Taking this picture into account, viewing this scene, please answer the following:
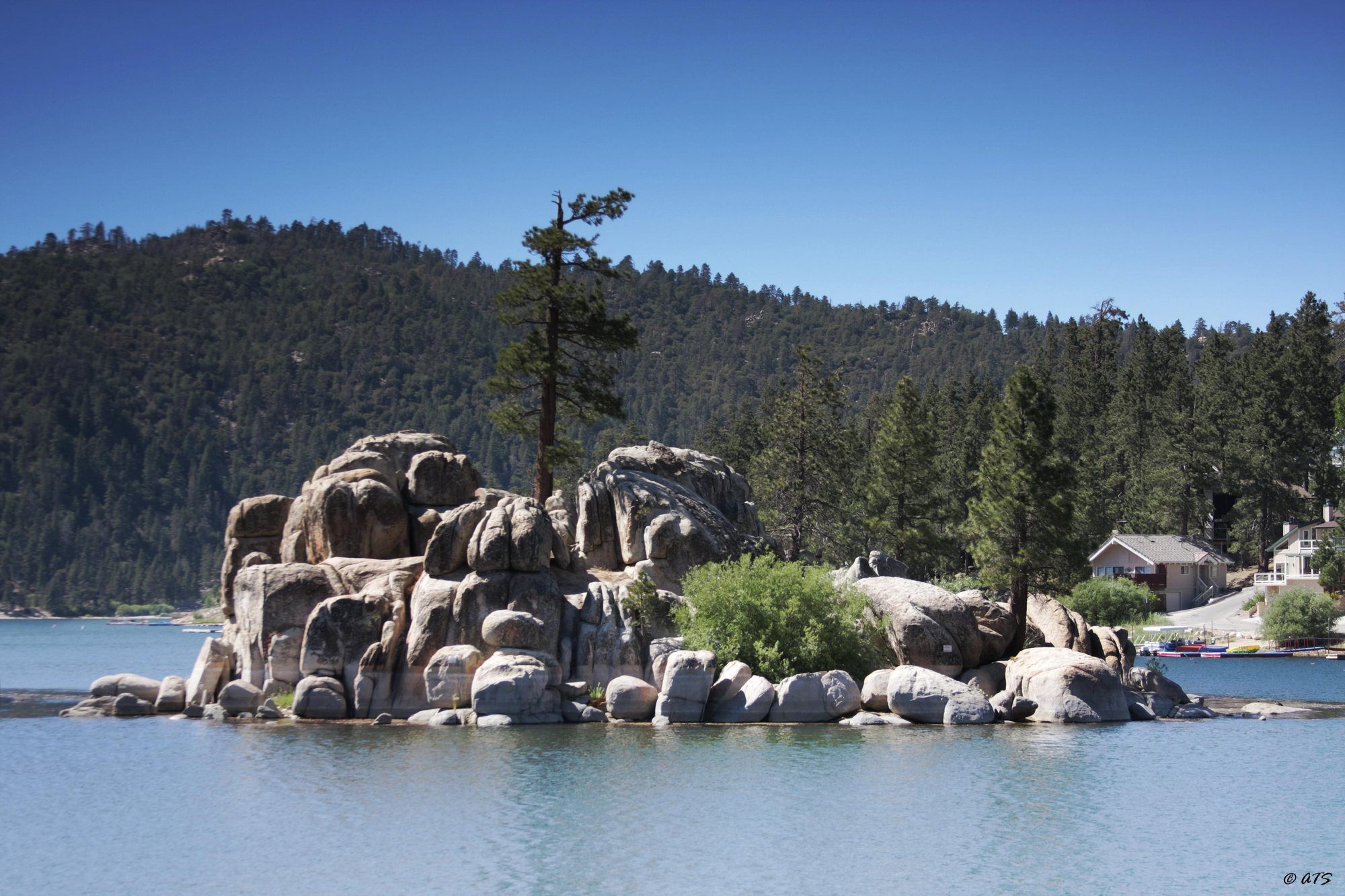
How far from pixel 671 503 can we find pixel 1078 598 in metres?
46.3

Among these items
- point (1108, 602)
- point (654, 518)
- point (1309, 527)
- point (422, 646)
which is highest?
point (1309, 527)

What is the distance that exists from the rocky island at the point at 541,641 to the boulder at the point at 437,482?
0.71 metres

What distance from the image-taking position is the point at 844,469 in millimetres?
72625

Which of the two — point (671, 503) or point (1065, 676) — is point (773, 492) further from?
point (1065, 676)

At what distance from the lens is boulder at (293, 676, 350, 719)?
40531 millimetres

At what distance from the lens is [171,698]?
44.7m

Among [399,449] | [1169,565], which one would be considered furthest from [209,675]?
[1169,565]

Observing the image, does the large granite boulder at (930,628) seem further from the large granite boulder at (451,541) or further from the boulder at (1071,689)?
the large granite boulder at (451,541)

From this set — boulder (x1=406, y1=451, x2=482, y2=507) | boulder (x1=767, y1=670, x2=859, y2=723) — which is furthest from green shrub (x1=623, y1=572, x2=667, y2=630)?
boulder (x1=406, y1=451, x2=482, y2=507)

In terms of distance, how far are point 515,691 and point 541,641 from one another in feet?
7.18

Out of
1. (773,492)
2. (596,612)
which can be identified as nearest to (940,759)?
(596,612)

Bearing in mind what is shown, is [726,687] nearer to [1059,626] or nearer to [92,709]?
[1059,626]

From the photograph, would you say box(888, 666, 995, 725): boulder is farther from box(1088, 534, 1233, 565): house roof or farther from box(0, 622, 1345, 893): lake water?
box(1088, 534, 1233, 565): house roof

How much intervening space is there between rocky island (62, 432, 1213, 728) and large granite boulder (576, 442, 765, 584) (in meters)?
0.08
